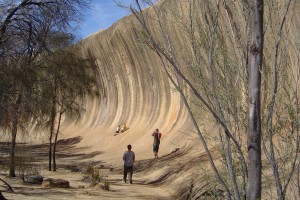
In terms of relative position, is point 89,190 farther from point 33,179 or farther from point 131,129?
point 131,129

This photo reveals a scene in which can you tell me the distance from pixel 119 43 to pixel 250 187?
90.6 feet

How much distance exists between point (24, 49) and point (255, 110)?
10.6 metres

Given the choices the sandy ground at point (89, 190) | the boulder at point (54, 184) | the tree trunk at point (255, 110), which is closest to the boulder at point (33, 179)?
the sandy ground at point (89, 190)

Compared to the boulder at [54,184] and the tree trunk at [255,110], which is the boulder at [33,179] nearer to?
the boulder at [54,184]

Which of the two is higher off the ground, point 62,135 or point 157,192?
point 62,135

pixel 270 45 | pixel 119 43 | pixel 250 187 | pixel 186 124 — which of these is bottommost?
pixel 250 187

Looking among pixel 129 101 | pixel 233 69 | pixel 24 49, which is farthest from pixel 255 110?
pixel 129 101

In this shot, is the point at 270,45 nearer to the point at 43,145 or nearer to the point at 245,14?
the point at 245,14

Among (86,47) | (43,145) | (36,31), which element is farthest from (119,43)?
(36,31)

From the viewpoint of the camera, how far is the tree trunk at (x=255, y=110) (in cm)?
296

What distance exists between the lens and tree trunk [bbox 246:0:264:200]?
2.96m

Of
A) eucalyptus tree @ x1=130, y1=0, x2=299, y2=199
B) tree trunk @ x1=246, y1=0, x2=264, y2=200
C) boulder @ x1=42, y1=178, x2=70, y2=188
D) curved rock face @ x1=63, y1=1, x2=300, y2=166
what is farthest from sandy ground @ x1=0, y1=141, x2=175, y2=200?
tree trunk @ x1=246, y1=0, x2=264, y2=200

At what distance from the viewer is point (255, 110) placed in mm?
3031

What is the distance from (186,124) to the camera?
2248cm
